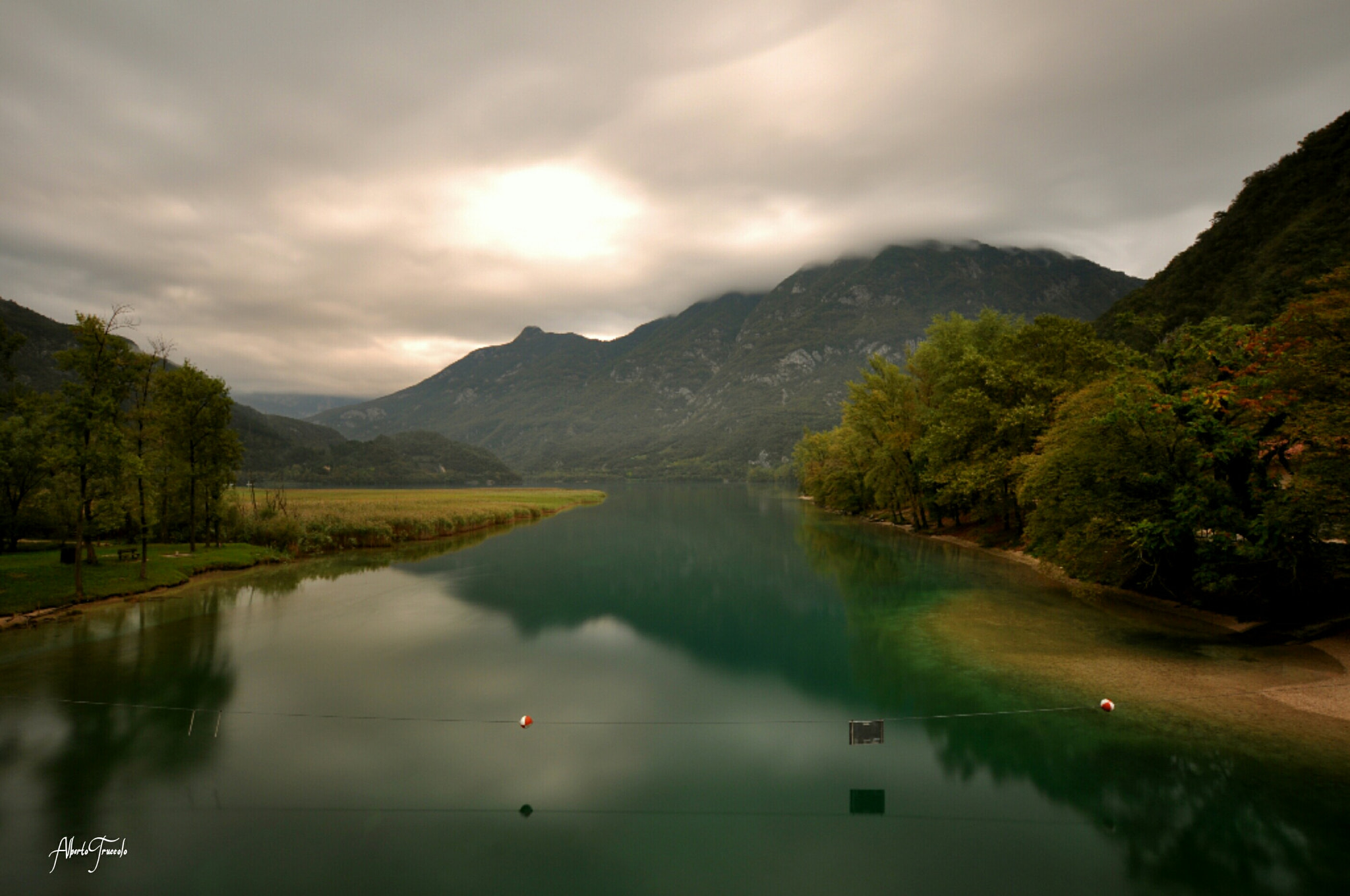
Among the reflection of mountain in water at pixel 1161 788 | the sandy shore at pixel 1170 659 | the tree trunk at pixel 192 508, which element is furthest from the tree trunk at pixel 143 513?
the sandy shore at pixel 1170 659

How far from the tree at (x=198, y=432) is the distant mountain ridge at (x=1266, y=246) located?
234ft

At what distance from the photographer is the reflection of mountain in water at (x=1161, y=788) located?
27.5ft

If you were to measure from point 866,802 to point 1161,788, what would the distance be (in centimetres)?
511

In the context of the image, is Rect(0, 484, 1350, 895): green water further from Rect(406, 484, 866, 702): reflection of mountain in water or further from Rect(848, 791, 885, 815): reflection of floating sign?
Rect(406, 484, 866, 702): reflection of mountain in water

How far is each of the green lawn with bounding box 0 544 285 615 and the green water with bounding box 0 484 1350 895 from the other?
7.80ft

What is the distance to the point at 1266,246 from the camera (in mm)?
71812

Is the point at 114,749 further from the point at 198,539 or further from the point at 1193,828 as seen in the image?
the point at 198,539

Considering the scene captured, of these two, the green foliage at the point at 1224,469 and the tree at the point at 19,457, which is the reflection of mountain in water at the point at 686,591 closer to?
the green foliage at the point at 1224,469

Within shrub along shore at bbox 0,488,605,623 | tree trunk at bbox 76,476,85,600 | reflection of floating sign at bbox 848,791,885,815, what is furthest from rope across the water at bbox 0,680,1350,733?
shrub along shore at bbox 0,488,605,623

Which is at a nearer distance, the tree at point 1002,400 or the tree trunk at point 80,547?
the tree trunk at point 80,547

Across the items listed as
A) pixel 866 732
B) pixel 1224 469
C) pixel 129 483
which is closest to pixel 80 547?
pixel 129 483

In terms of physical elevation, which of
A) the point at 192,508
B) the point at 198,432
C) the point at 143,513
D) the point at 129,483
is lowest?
the point at 192,508

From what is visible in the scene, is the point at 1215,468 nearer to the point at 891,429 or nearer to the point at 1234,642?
the point at 1234,642

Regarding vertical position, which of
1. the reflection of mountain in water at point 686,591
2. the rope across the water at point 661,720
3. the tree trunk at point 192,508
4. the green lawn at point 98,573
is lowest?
the reflection of mountain in water at point 686,591
